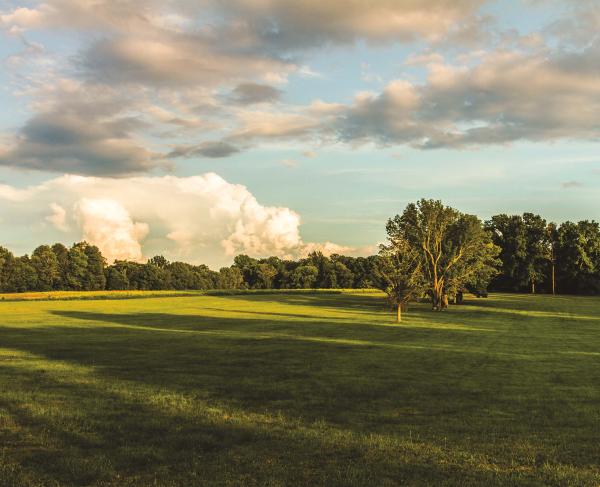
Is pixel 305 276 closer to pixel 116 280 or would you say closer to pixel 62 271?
pixel 116 280

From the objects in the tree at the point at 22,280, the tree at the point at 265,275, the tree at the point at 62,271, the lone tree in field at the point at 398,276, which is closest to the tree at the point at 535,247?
the lone tree in field at the point at 398,276

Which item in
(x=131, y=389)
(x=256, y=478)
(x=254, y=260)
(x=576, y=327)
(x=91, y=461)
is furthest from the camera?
(x=254, y=260)

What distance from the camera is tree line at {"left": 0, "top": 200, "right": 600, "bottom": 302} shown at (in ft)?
237

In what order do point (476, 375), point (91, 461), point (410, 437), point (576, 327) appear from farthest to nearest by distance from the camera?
point (576, 327), point (476, 375), point (410, 437), point (91, 461)

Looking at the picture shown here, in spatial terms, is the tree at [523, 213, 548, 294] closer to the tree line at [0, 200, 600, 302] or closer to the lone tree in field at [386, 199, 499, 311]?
the tree line at [0, 200, 600, 302]

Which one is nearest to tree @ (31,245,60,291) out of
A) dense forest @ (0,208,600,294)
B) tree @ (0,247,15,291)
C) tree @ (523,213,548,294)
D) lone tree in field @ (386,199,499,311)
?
dense forest @ (0,208,600,294)

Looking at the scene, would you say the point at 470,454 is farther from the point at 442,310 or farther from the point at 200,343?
the point at 442,310

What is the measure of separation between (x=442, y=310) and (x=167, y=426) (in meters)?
62.1

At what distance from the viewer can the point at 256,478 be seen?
9.84 metres

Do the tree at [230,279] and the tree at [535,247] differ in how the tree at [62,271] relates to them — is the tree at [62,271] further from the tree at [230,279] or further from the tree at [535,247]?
the tree at [535,247]

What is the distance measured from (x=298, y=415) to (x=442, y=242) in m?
66.6

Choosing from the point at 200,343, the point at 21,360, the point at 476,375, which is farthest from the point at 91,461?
the point at 200,343

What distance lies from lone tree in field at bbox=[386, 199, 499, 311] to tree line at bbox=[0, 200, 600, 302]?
0.14 meters

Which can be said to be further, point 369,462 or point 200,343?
point 200,343
